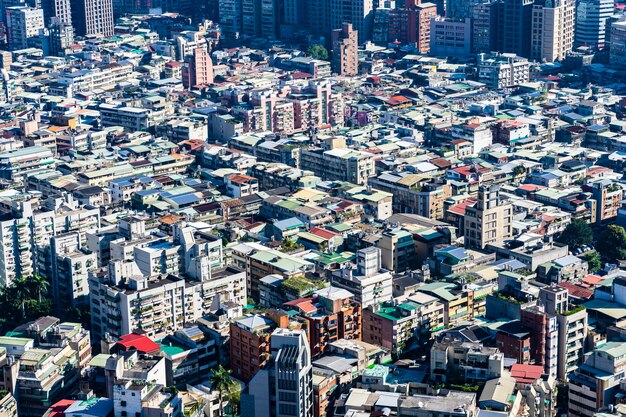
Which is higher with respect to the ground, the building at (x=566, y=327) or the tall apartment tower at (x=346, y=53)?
the tall apartment tower at (x=346, y=53)

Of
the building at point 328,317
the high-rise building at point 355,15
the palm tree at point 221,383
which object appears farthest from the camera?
the high-rise building at point 355,15

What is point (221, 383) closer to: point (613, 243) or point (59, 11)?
point (613, 243)

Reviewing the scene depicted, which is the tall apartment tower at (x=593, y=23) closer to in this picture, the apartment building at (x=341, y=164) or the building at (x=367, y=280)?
the apartment building at (x=341, y=164)

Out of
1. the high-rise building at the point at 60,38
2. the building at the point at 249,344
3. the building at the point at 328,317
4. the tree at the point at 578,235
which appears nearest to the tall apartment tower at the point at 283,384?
the building at the point at 249,344

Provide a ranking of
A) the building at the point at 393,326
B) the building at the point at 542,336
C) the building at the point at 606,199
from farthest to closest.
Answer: the building at the point at 606,199, the building at the point at 393,326, the building at the point at 542,336

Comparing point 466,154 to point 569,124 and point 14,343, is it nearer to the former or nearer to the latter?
point 569,124

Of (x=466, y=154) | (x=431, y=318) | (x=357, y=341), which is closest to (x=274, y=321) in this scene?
(x=357, y=341)

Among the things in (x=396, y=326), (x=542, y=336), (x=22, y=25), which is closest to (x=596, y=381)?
(x=542, y=336)
